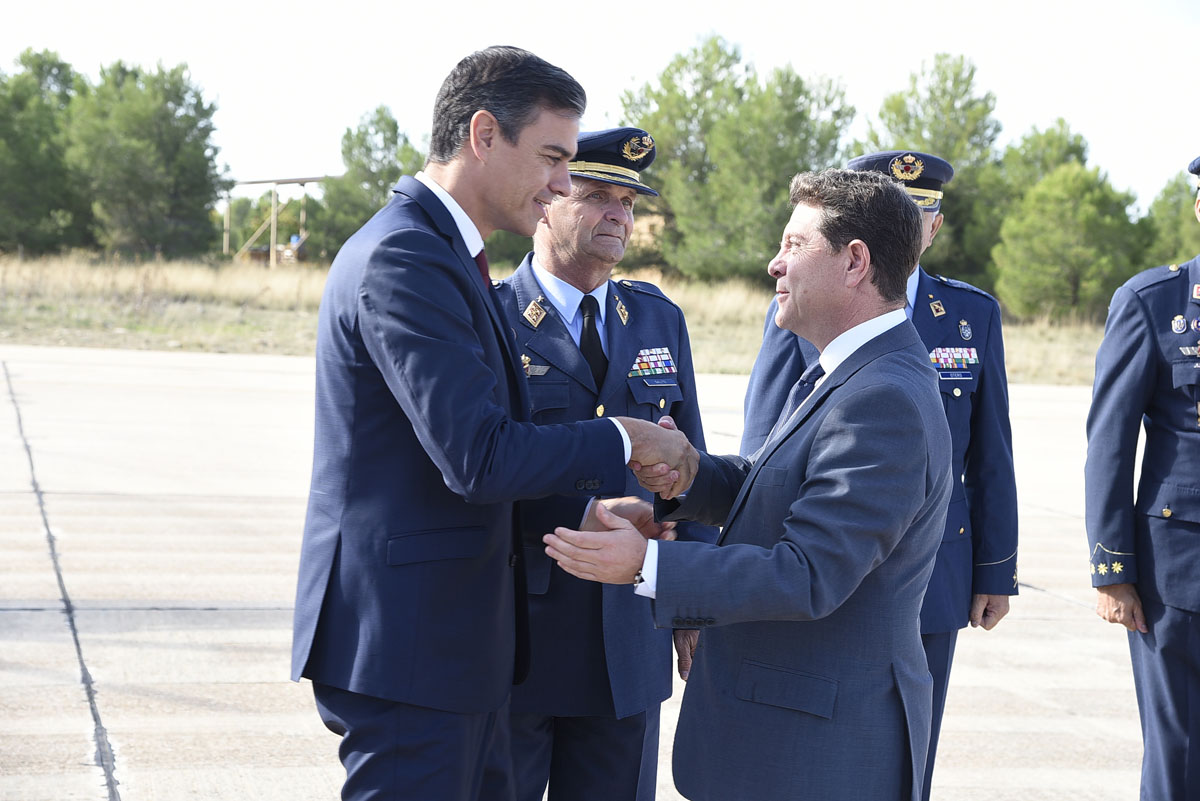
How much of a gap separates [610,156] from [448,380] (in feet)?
4.69

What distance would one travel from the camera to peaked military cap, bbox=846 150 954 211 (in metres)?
3.63

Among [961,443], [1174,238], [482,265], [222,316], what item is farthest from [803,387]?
[1174,238]

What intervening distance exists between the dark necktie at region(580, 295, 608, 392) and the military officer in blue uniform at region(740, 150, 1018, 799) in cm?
54

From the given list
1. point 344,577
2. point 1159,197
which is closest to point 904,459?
point 344,577

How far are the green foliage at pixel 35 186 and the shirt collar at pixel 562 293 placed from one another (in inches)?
1675

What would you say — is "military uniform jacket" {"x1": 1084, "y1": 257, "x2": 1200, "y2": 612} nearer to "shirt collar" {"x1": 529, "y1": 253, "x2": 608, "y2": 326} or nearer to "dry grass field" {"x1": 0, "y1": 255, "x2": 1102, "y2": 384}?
"shirt collar" {"x1": 529, "y1": 253, "x2": 608, "y2": 326}

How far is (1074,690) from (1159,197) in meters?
55.3

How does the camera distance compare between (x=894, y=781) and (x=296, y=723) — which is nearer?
(x=894, y=781)

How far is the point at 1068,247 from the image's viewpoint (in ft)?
132

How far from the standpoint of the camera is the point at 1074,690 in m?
5.37

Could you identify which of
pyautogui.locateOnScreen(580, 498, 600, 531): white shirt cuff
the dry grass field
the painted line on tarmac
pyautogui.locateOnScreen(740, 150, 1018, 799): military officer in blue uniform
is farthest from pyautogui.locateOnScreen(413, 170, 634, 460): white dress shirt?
the dry grass field

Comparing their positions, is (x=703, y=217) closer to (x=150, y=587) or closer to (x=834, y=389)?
(x=150, y=587)

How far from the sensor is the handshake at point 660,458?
2.44 meters

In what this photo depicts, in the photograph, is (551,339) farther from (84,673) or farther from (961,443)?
(84,673)
